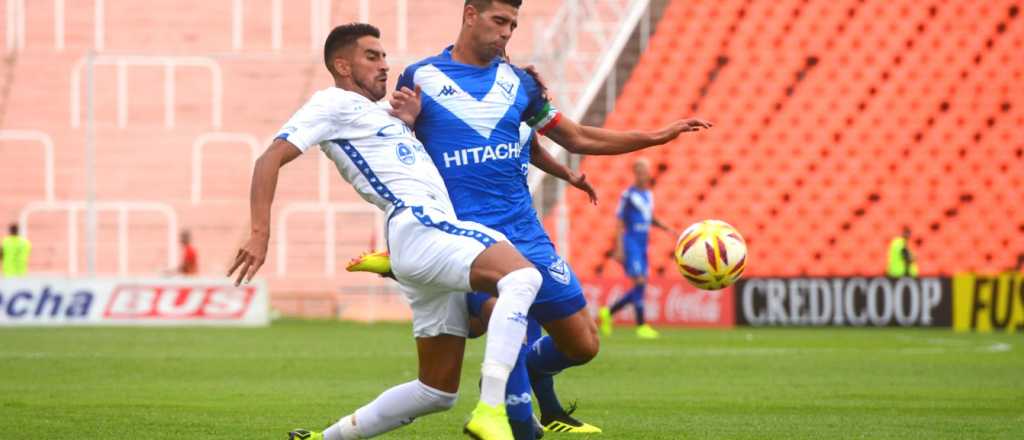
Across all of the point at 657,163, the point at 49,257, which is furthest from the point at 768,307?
the point at 49,257

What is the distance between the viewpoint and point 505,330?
18.1 ft

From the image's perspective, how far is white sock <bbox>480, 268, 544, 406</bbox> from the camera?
17.9ft

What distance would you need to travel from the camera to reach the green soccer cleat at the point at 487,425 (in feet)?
17.3

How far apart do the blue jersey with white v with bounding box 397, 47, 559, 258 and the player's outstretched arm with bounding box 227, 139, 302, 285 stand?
0.77m

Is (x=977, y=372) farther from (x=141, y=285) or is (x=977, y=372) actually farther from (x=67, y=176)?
(x=67, y=176)

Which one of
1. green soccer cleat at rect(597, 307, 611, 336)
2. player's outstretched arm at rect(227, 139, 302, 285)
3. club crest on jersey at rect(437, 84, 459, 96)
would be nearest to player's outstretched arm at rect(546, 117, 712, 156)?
club crest on jersey at rect(437, 84, 459, 96)

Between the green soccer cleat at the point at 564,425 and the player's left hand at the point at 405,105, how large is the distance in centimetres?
201

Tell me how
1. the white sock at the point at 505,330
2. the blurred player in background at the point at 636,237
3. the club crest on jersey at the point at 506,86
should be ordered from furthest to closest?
the blurred player in background at the point at 636,237, the club crest on jersey at the point at 506,86, the white sock at the point at 505,330

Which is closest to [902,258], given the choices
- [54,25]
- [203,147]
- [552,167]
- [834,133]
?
[834,133]

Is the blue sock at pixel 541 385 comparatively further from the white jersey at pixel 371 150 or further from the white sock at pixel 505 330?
the white sock at pixel 505 330

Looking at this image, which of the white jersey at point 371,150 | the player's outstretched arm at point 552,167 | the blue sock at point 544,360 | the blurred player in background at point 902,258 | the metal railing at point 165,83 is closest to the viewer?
the white jersey at point 371,150

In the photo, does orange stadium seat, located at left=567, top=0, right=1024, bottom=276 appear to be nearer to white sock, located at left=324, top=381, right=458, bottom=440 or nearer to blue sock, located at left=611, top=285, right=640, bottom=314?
blue sock, located at left=611, top=285, right=640, bottom=314

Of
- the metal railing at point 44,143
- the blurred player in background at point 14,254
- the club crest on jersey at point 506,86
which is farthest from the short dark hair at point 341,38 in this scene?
the metal railing at point 44,143

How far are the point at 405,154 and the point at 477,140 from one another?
1.27ft
